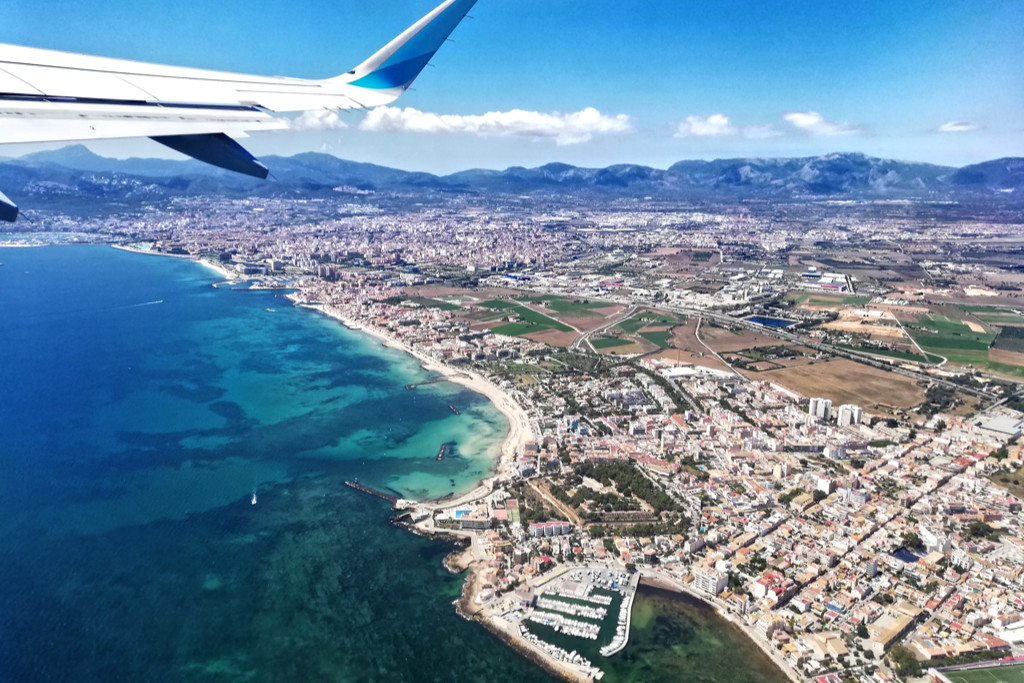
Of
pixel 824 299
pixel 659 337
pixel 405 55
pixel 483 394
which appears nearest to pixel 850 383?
pixel 659 337

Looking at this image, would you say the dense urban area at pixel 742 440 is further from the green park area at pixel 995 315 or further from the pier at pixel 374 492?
the pier at pixel 374 492

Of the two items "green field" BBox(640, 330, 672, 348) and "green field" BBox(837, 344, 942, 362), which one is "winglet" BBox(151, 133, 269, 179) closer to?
"green field" BBox(640, 330, 672, 348)

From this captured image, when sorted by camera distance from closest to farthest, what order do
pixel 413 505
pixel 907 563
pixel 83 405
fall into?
1. pixel 907 563
2. pixel 413 505
3. pixel 83 405

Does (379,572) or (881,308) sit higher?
(881,308)

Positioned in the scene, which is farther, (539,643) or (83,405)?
(83,405)


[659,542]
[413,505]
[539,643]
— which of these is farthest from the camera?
[413,505]

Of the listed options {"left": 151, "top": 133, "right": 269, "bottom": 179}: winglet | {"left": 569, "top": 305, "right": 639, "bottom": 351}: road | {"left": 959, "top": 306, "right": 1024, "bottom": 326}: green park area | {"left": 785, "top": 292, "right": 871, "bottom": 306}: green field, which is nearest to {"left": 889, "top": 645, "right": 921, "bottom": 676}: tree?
{"left": 151, "top": 133, "right": 269, "bottom": 179}: winglet

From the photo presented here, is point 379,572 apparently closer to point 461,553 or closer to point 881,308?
point 461,553

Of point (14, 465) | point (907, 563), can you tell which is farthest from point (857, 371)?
point (14, 465)
